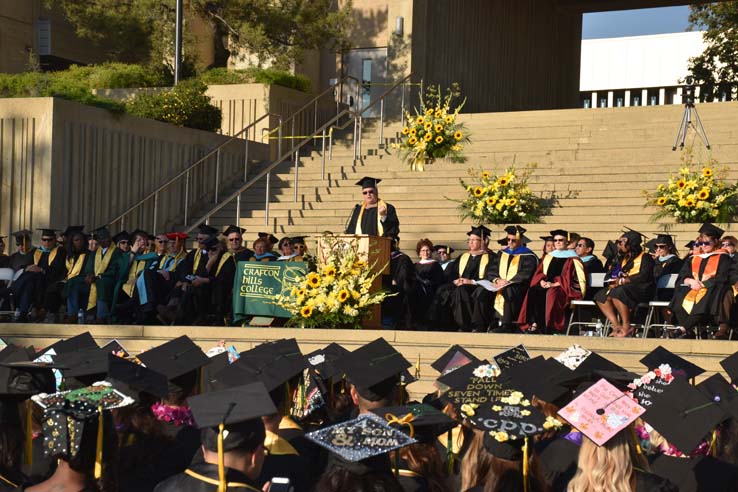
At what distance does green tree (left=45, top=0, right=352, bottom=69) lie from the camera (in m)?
23.0

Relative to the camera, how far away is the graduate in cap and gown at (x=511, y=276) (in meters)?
12.8

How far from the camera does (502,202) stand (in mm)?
16047

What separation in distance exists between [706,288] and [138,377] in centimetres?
717

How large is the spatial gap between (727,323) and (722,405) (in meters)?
6.01

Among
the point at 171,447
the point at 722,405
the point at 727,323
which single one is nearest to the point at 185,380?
the point at 171,447

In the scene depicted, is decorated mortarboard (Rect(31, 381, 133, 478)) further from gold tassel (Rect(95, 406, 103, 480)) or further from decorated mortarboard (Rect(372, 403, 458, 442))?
decorated mortarboard (Rect(372, 403, 458, 442))

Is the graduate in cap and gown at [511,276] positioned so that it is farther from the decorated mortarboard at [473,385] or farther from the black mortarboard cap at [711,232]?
the decorated mortarboard at [473,385]

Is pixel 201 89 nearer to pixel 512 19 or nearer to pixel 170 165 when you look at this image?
pixel 170 165

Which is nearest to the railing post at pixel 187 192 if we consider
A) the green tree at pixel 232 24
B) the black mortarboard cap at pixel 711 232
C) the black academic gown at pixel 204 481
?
the green tree at pixel 232 24

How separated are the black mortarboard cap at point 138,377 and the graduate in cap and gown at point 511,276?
726 centimetres

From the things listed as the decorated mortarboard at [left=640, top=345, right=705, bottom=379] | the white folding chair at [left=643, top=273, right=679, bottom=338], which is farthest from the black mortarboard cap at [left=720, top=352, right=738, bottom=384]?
the white folding chair at [left=643, top=273, right=679, bottom=338]

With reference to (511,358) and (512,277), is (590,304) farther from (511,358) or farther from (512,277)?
(511,358)

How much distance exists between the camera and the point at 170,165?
63.5 feet

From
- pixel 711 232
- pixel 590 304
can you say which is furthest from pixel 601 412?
pixel 590 304
